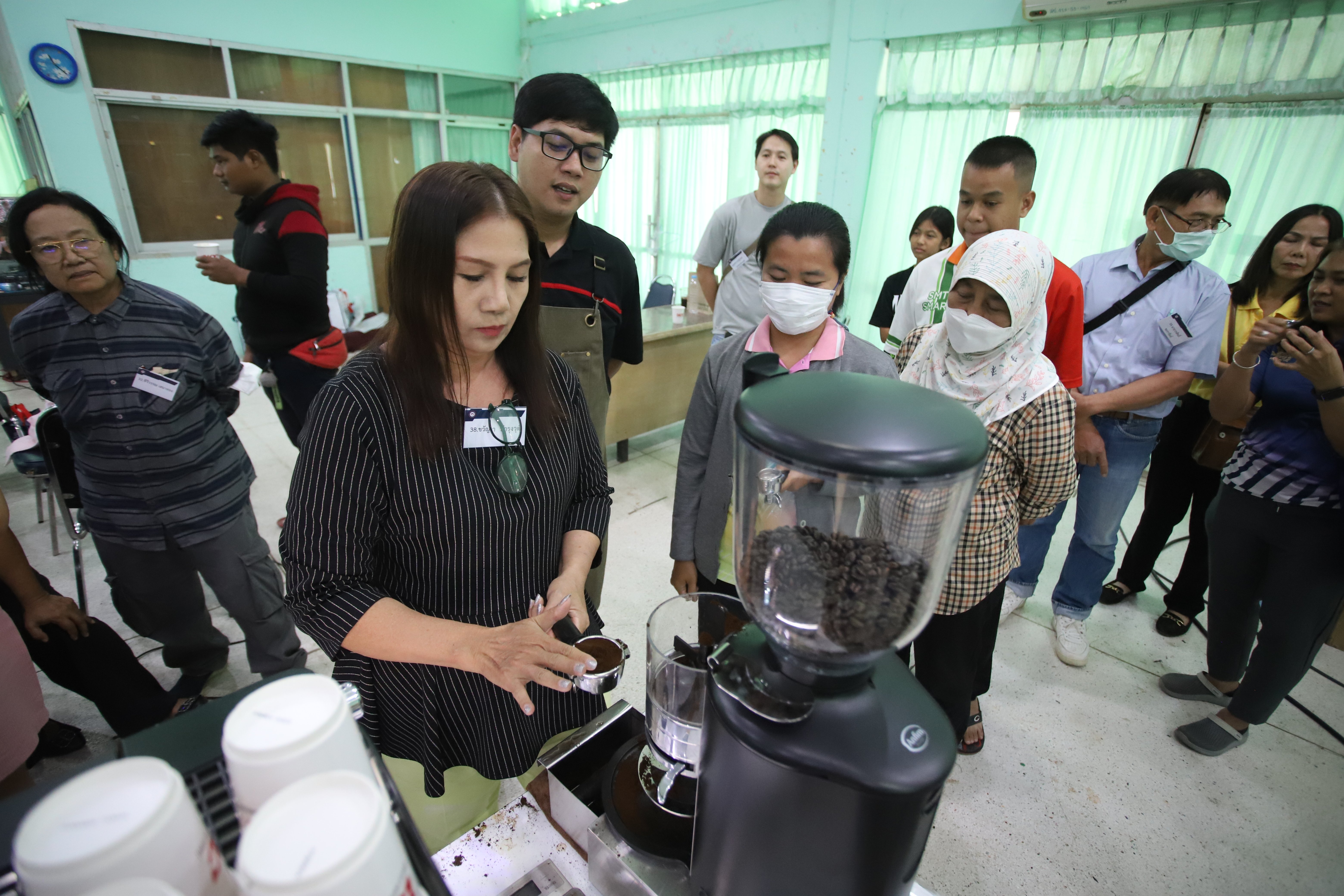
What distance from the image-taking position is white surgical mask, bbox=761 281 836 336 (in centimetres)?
135

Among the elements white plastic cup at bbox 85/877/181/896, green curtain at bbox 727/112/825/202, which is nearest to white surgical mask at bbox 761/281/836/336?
white plastic cup at bbox 85/877/181/896

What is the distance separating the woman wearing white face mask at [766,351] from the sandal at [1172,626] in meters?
2.01

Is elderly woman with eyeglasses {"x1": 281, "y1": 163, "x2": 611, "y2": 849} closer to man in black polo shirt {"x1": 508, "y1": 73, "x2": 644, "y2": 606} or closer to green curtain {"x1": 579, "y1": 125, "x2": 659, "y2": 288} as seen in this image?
man in black polo shirt {"x1": 508, "y1": 73, "x2": 644, "y2": 606}

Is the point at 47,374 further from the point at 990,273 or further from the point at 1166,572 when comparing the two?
the point at 1166,572

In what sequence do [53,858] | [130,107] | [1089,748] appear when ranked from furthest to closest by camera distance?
[130,107]
[1089,748]
[53,858]

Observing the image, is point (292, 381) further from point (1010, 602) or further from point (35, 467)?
point (1010, 602)

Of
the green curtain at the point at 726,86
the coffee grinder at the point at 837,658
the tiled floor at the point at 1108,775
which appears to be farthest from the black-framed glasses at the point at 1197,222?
the green curtain at the point at 726,86

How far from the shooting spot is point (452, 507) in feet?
3.11

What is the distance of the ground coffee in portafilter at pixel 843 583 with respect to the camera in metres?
0.57

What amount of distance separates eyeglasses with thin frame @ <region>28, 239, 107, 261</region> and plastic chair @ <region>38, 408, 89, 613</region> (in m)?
0.43

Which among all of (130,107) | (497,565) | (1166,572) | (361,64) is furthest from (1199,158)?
(130,107)

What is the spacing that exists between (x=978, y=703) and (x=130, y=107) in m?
6.66

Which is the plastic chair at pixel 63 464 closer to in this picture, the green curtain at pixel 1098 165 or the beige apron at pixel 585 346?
the beige apron at pixel 585 346

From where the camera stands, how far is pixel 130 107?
4605 millimetres
